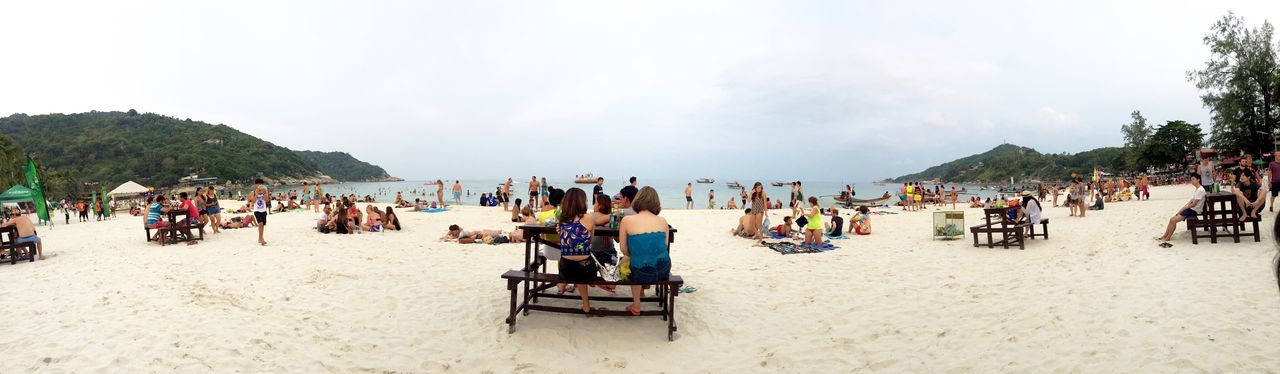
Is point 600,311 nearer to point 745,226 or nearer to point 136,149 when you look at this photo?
point 745,226

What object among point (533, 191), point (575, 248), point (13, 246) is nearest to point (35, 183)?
point (13, 246)

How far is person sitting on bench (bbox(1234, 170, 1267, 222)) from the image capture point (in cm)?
707

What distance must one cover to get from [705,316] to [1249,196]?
944cm

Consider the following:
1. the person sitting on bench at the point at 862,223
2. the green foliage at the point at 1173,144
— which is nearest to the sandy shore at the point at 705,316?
the person sitting on bench at the point at 862,223

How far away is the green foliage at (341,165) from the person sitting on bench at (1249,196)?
189138 millimetres

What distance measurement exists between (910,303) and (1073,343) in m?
1.67

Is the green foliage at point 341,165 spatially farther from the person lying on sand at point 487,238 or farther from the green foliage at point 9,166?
the person lying on sand at point 487,238

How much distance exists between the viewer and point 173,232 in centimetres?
1004

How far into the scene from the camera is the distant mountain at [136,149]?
70.8 metres

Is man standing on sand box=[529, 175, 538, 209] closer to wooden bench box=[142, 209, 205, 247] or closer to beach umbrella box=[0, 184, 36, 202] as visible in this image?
wooden bench box=[142, 209, 205, 247]

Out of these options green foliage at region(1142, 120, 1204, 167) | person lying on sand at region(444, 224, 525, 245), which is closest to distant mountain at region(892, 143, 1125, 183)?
green foliage at region(1142, 120, 1204, 167)

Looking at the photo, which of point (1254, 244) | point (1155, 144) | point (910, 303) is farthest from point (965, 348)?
point (1155, 144)

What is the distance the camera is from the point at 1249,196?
7812 millimetres

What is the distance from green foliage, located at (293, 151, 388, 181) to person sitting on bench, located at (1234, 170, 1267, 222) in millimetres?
189138
